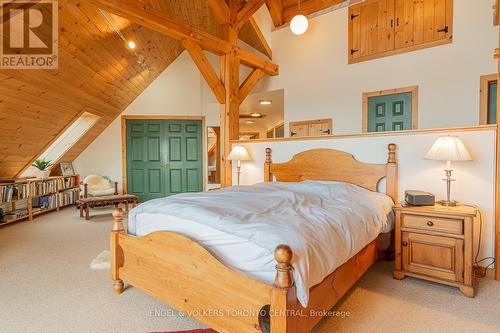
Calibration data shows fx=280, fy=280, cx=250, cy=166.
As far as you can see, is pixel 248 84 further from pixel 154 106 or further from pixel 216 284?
pixel 216 284

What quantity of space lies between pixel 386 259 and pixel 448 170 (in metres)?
1.04

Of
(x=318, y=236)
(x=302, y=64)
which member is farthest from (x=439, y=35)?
(x=318, y=236)

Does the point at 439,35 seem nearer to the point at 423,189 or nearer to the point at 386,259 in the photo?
the point at 423,189

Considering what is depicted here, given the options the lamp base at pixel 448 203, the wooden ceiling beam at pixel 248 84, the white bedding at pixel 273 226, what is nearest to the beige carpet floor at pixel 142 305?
the white bedding at pixel 273 226

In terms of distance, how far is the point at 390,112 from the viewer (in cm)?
400

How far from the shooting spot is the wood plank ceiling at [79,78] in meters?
3.14

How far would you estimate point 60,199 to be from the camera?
5293mm

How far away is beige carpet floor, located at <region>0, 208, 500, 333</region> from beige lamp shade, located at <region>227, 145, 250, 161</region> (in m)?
2.08

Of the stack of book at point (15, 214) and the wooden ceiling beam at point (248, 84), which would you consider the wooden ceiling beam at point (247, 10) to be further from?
the stack of book at point (15, 214)

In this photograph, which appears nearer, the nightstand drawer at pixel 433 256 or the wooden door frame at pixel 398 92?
the nightstand drawer at pixel 433 256

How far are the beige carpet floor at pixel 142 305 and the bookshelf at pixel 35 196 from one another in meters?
1.82

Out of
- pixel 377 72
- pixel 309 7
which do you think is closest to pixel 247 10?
pixel 309 7

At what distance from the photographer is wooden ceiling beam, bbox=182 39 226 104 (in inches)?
141

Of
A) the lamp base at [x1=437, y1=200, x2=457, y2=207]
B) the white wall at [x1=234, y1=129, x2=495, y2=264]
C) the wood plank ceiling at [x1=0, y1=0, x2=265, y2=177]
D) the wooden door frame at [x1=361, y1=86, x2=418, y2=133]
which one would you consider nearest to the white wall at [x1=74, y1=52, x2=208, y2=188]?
the wood plank ceiling at [x1=0, y1=0, x2=265, y2=177]
